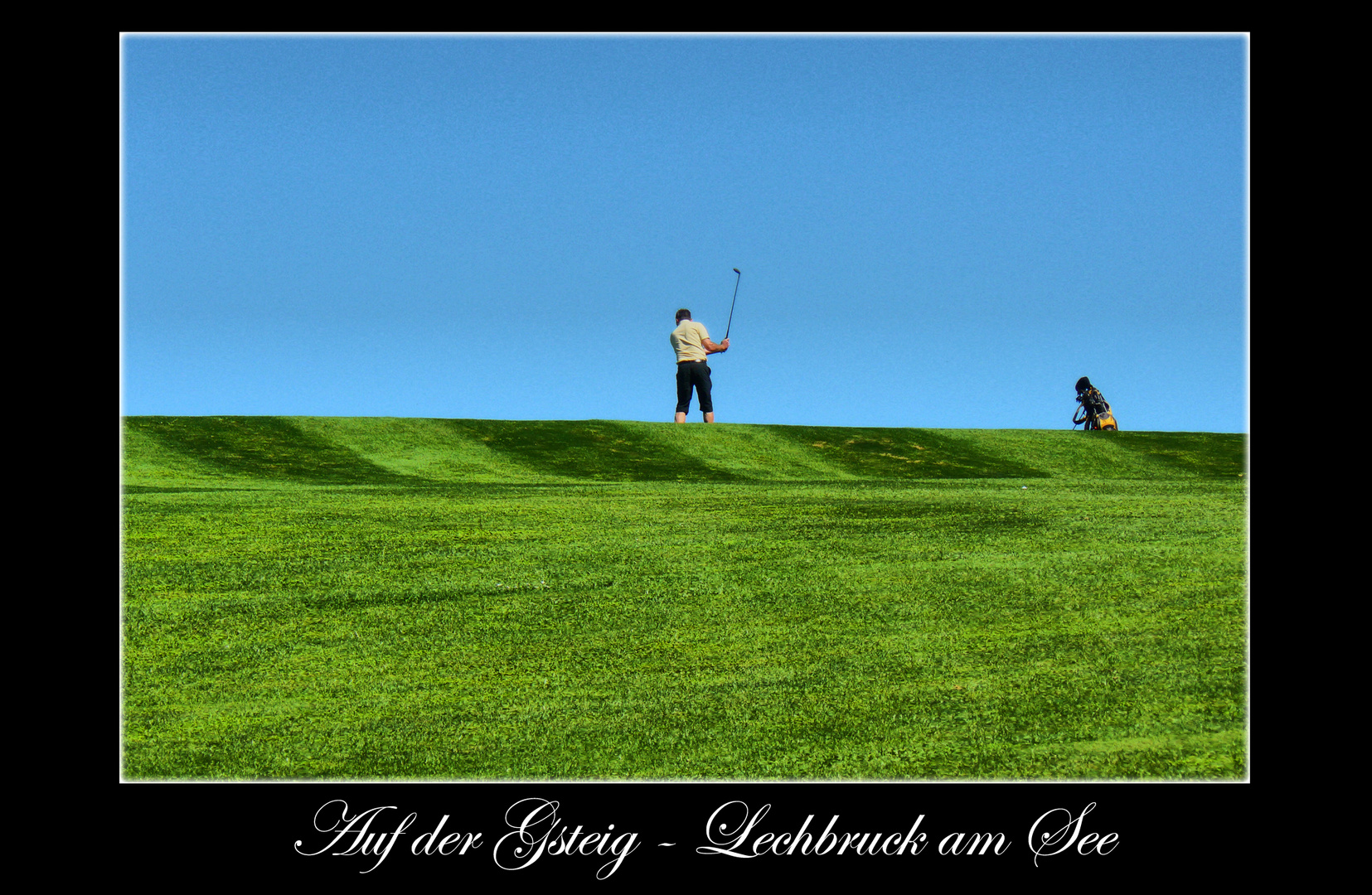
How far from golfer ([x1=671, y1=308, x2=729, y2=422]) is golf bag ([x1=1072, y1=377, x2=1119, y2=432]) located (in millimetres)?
7219

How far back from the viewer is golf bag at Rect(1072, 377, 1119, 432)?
24.5 m

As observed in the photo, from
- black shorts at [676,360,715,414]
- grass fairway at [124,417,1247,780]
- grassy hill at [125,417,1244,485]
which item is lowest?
grass fairway at [124,417,1247,780]

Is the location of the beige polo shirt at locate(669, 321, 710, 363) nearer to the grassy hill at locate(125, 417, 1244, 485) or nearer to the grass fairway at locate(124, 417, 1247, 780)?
the grassy hill at locate(125, 417, 1244, 485)

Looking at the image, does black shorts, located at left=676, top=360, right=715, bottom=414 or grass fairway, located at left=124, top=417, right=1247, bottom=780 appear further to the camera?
black shorts, located at left=676, top=360, right=715, bottom=414

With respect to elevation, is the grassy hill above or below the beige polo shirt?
below

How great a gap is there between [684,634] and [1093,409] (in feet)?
57.8

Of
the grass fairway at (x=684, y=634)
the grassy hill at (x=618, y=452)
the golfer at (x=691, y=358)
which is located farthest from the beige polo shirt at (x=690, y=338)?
the grass fairway at (x=684, y=634)

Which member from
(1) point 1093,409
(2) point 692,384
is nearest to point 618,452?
(2) point 692,384

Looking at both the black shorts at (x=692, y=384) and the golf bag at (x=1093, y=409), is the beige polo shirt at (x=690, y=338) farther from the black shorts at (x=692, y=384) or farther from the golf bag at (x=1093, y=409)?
the golf bag at (x=1093, y=409)

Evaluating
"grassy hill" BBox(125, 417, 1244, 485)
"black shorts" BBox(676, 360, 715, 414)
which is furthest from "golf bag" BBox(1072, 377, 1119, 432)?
"black shorts" BBox(676, 360, 715, 414)

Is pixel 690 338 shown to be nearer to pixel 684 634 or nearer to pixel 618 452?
pixel 618 452

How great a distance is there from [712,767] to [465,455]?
14.3 meters

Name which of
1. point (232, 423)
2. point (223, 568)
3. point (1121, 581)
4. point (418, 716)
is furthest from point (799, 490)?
point (232, 423)

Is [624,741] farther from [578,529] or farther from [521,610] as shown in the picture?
[578,529]
